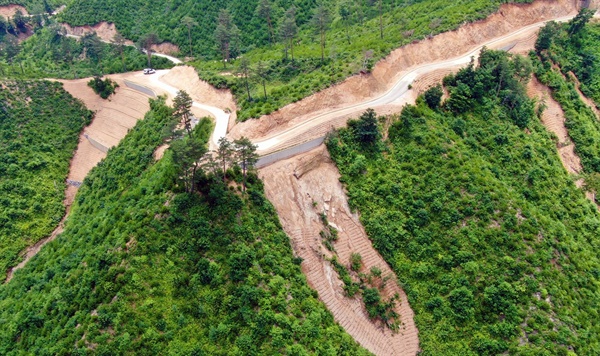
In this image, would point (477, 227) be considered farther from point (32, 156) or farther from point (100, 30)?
point (100, 30)

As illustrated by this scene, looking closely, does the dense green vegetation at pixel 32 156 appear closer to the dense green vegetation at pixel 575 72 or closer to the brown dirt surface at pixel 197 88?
the brown dirt surface at pixel 197 88

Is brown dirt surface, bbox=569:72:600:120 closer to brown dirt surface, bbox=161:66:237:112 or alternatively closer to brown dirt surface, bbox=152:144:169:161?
brown dirt surface, bbox=161:66:237:112

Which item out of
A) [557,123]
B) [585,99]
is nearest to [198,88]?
[557,123]

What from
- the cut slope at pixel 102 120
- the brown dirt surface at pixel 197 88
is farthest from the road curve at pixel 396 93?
the cut slope at pixel 102 120

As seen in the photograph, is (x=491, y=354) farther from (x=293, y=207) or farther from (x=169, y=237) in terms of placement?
(x=169, y=237)

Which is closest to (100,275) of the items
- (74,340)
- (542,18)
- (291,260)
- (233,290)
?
(74,340)

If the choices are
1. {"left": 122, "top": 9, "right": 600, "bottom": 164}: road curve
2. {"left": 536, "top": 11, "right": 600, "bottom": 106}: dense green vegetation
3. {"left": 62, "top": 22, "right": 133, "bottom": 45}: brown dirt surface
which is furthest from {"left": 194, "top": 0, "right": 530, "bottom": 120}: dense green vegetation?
{"left": 62, "top": 22, "right": 133, "bottom": 45}: brown dirt surface
